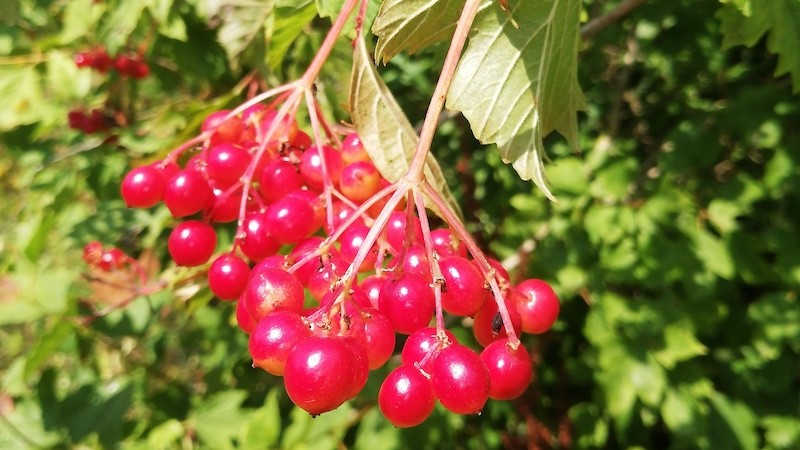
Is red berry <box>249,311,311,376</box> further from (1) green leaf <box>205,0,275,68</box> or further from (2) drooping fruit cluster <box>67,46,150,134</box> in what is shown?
(2) drooping fruit cluster <box>67,46,150,134</box>

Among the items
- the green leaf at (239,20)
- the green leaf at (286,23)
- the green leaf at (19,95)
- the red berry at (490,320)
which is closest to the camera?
the red berry at (490,320)

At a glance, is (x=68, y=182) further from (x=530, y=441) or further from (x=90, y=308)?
(x=530, y=441)

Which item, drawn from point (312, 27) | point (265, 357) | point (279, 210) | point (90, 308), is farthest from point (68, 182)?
point (265, 357)

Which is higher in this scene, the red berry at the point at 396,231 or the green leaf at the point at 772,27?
the green leaf at the point at 772,27

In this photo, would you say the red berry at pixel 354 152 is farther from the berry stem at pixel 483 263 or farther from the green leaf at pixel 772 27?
the green leaf at pixel 772 27

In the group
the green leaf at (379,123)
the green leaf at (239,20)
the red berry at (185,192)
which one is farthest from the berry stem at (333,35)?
the green leaf at (239,20)

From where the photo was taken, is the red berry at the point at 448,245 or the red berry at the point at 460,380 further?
the red berry at the point at 448,245

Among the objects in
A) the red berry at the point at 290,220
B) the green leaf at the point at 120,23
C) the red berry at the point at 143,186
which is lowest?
the green leaf at the point at 120,23

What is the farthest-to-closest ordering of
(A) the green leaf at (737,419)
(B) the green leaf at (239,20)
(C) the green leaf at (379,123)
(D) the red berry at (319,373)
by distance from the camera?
(A) the green leaf at (737,419), (B) the green leaf at (239,20), (C) the green leaf at (379,123), (D) the red berry at (319,373)
